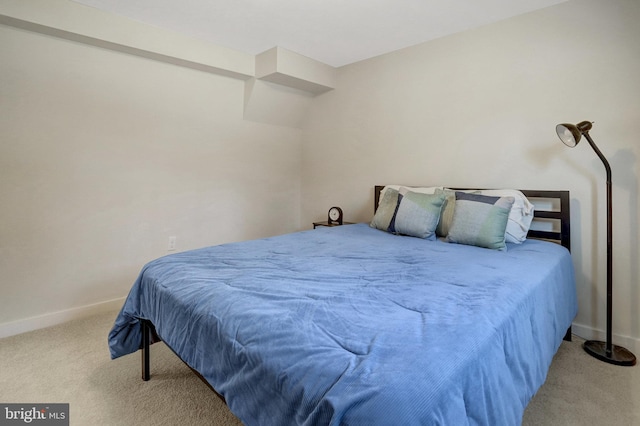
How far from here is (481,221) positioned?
217 centimetres

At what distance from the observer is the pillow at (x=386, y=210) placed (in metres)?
2.76

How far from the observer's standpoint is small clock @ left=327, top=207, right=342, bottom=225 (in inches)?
142

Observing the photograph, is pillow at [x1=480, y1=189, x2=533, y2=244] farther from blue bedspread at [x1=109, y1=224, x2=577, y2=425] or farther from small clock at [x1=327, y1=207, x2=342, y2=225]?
small clock at [x1=327, y1=207, x2=342, y2=225]

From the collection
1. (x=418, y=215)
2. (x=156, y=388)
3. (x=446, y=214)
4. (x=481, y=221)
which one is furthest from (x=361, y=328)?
(x=446, y=214)

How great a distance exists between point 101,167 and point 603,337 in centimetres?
395

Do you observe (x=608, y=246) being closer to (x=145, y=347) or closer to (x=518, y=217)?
(x=518, y=217)

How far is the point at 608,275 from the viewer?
204cm

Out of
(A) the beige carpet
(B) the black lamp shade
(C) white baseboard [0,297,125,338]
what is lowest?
(A) the beige carpet

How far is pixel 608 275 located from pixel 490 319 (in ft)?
5.04

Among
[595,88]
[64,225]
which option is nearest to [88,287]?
[64,225]

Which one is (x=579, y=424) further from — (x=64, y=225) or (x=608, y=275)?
(x=64, y=225)

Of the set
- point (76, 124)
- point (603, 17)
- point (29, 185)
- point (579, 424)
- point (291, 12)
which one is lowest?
point (579, 424)

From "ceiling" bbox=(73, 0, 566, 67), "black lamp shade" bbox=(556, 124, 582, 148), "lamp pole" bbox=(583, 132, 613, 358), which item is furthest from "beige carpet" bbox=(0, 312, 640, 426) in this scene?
"ceiling" bbox=(73, 0, 566, 67)

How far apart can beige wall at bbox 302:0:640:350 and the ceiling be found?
211mm
